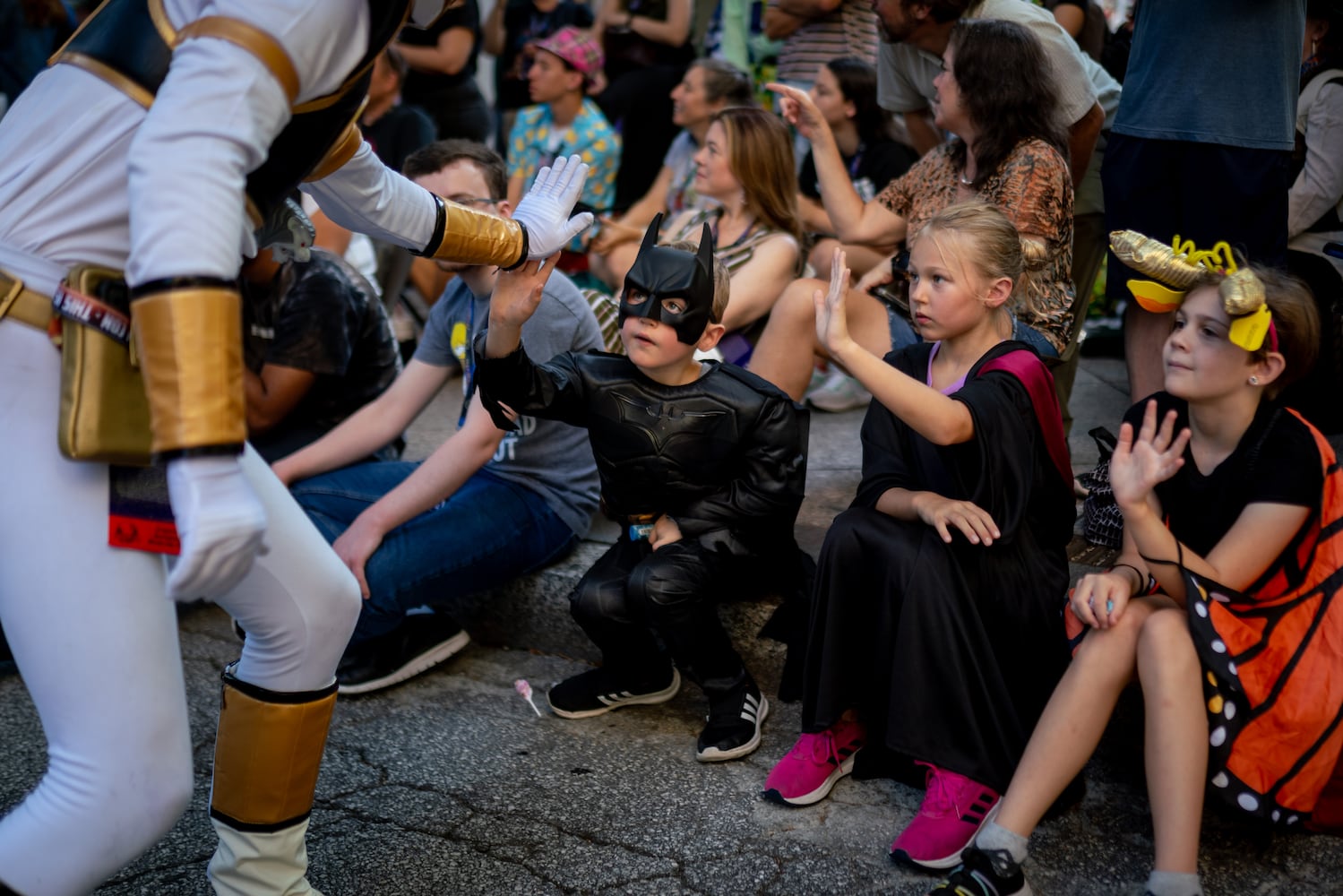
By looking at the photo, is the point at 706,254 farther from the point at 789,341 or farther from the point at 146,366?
the point at 146,366

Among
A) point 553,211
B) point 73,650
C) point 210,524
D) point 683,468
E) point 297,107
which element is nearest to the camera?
point 210,524

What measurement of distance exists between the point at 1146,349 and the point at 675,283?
157 cm

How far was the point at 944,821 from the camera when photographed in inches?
106

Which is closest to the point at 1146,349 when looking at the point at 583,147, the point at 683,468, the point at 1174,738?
the point at 683,468

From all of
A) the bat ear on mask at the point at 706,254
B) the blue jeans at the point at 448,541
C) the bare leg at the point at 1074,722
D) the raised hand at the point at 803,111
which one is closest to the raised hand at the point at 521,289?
the bat ear on mask at the point at 706,254

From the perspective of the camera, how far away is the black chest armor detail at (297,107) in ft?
6.22

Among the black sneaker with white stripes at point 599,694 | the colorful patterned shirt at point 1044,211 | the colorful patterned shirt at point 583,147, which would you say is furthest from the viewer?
the colorful patterned shirt at point 583,147

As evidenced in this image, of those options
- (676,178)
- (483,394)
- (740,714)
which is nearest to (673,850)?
(740,714)

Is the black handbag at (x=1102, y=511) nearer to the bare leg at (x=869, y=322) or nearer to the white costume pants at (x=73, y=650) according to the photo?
the bare leg at (x=869, y=322)

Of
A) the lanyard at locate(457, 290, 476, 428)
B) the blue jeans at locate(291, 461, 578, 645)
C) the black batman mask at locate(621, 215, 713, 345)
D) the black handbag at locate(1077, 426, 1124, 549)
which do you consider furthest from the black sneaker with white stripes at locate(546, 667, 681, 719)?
the black handbag at locate(1077, 426, 1124, 549)

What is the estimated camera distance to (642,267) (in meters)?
3.04

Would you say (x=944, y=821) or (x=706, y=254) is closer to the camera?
(x=944, y=821)

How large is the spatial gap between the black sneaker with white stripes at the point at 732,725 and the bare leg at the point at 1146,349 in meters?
1.49

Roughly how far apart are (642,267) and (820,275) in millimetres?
1905
